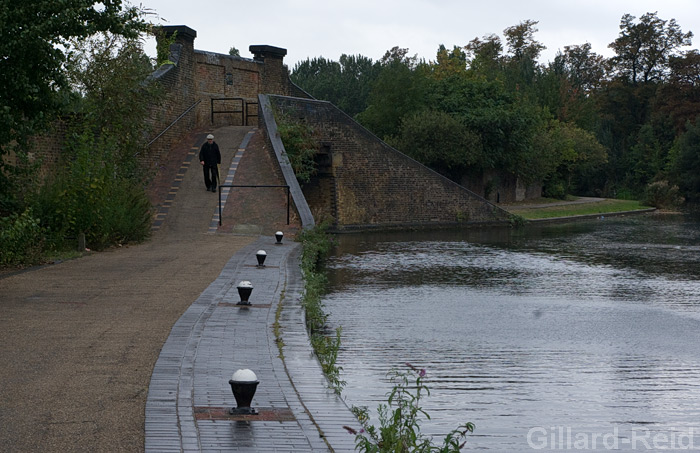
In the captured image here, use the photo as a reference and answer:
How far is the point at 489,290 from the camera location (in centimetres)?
1371

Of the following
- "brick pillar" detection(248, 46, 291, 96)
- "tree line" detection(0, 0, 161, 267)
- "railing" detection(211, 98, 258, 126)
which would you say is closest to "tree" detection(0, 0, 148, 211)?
"tree line" detection(0, 0, 161, 267)

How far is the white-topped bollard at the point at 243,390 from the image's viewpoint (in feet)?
16.9

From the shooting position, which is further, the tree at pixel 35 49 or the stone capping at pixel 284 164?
the stone capping at pixel 284 164

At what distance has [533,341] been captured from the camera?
31.1 feet

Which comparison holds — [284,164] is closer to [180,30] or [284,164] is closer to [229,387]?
[180,30]

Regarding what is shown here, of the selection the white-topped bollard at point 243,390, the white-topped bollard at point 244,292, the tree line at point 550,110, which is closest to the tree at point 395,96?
the tree line at point 550,110

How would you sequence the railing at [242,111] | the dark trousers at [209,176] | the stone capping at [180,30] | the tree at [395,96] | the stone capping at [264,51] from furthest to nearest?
the tree at [395,96] → the stone capping at [264,51] → the railing at [242,111] → the stone capping at [180,30] → the dark trousers at [209,176]

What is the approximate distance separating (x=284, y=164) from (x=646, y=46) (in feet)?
172

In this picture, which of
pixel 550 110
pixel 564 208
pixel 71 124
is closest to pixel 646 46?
pixel 550 110

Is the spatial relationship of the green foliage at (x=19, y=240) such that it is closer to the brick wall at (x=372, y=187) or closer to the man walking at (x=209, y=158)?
the man walking at (x=209, y=158)

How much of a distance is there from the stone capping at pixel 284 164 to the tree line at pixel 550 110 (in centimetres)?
1344

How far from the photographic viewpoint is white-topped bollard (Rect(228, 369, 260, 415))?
16.9ft

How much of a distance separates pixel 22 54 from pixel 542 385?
686cm

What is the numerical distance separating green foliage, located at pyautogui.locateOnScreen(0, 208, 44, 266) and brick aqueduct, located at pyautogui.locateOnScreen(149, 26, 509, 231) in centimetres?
1338
